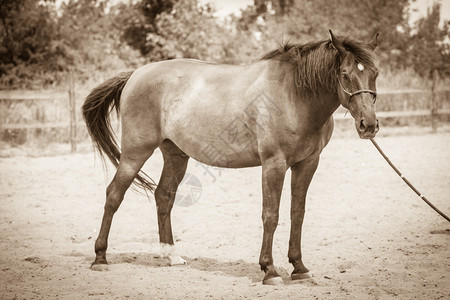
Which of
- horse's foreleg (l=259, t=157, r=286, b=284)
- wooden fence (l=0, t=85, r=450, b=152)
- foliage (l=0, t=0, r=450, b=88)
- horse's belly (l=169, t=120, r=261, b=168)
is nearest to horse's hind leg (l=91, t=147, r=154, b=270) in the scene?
horse's belly (l=169, t=120, r=261, b=168)

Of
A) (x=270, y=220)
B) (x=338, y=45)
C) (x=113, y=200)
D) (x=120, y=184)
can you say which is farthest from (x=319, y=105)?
(x=113, y=200)

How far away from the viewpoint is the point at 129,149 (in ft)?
17.0

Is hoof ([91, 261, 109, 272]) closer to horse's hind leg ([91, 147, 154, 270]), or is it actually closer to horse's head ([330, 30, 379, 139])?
horse's hind leg ([91, 147, 154, 270])

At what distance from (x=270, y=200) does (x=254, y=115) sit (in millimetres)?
745

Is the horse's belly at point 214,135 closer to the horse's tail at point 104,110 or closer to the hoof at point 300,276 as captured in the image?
the horse's tail at point 104,110

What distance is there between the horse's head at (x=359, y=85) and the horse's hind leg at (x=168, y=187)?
1.98 meters

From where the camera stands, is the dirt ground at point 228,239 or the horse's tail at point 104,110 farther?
the horse's tail at point 104,110

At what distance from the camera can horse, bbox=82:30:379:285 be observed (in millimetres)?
4262

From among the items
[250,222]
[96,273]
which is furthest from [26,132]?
[96,273]

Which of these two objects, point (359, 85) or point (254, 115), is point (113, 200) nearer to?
point (254, 115)

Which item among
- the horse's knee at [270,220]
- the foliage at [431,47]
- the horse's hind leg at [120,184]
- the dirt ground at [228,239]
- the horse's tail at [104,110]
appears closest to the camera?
the dirt ground at [228,239]

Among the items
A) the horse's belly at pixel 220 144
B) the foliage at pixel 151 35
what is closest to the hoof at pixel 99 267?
the horse's belly at pixel 220 144

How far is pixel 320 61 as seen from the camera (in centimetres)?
436

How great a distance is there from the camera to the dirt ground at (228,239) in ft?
14.4
